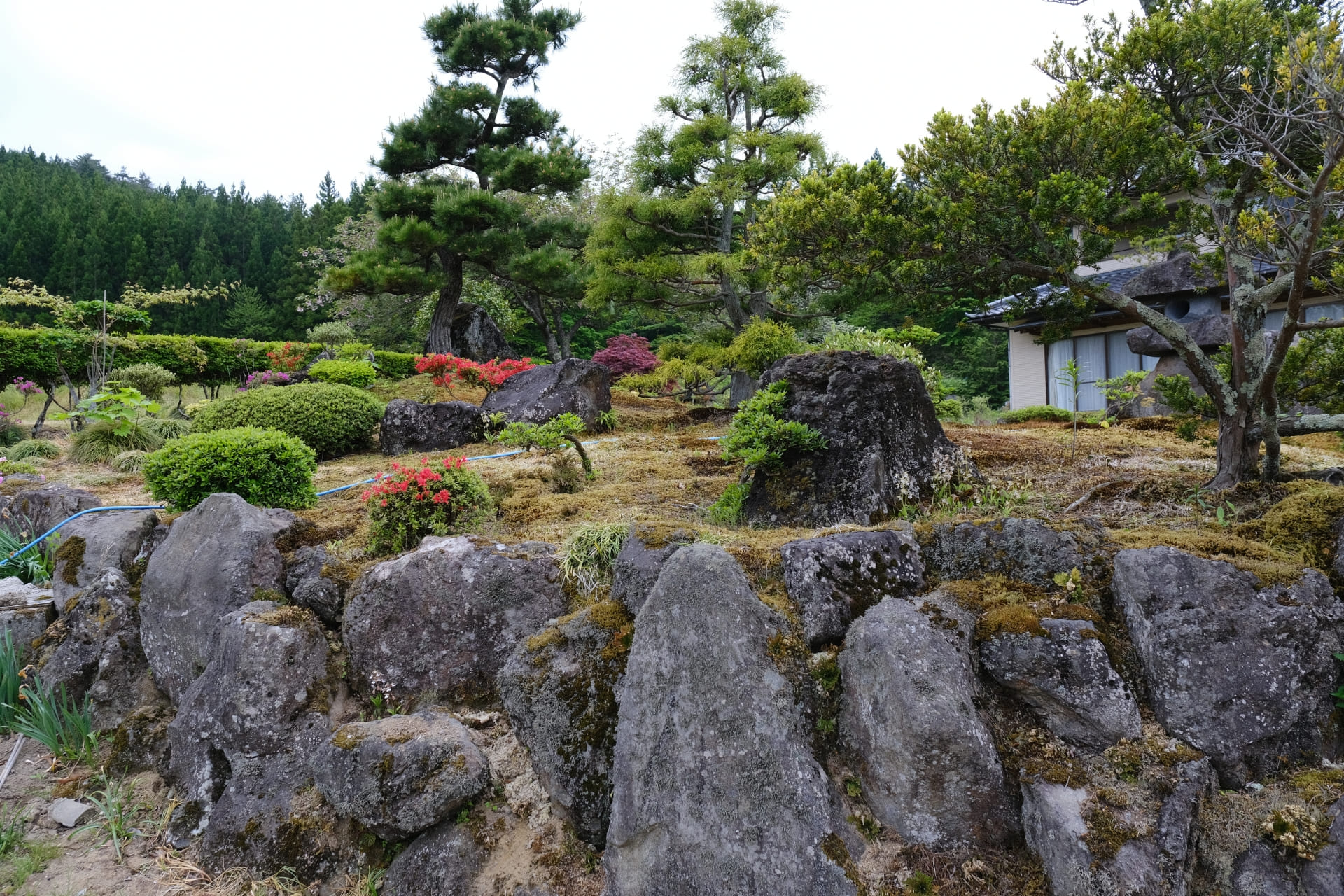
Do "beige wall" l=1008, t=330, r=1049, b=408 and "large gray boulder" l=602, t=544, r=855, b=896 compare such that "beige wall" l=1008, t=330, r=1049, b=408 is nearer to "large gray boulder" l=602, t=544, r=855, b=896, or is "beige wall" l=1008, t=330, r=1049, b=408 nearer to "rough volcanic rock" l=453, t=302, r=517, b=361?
"rough volcanic rock" l=453, t=302, r=517, b=361

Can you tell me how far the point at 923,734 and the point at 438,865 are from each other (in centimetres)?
224

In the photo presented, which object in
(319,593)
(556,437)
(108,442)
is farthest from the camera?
(108,442)

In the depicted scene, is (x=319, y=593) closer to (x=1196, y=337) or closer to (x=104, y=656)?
(x=104, y=656)

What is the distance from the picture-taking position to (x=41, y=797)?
4379mm

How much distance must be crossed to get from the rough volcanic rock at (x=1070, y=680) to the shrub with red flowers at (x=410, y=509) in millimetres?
3366

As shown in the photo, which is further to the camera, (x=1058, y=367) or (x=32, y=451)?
(x=1058, y=367)

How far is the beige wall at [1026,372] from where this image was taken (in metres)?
16.2

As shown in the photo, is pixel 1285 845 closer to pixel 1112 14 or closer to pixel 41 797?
pixel 1112 14

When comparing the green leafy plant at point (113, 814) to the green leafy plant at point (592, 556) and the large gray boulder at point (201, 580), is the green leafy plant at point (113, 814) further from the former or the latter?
the green leafy plant at point (592, 556)

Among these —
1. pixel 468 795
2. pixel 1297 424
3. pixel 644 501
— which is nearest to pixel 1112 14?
pixel 1297 424

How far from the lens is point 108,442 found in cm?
966

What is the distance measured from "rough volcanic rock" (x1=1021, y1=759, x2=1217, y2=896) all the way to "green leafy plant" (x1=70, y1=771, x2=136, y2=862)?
4565 millimetres

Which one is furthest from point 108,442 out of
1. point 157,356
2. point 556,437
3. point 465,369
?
point 556,437

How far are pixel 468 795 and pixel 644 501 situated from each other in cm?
260
